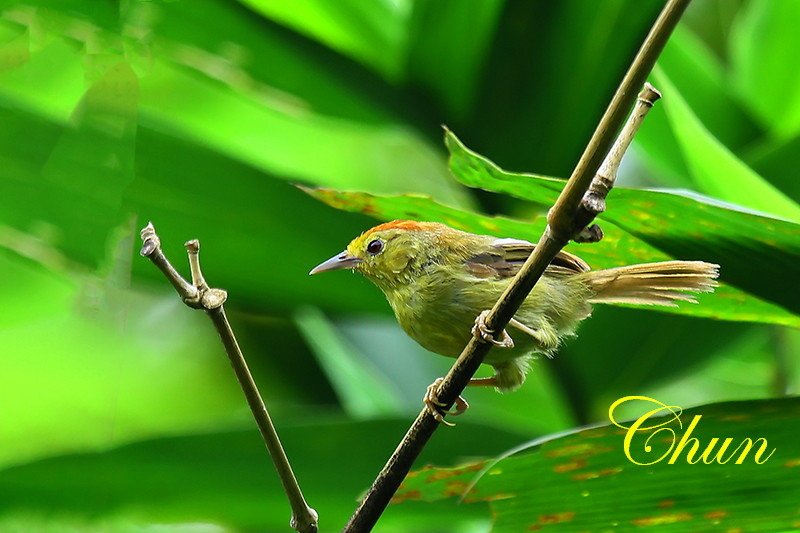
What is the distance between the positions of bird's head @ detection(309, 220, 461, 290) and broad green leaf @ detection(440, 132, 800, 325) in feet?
1.08

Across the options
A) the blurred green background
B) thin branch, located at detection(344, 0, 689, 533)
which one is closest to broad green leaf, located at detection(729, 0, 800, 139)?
the blurred green background

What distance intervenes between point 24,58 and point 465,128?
2.34ft

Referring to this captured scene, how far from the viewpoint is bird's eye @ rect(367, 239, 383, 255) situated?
1275 mm

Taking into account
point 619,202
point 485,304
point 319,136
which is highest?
point 319,136

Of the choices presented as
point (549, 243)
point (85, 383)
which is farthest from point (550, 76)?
point (85, 383)

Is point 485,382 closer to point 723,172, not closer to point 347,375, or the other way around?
point 723,172

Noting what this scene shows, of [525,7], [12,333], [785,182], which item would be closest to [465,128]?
[525,7]

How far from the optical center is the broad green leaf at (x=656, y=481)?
0.89 m

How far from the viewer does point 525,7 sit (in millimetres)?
1416

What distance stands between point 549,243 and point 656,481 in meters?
0.41

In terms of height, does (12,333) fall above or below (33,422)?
above

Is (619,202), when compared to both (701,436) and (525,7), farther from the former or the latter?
(525,7)

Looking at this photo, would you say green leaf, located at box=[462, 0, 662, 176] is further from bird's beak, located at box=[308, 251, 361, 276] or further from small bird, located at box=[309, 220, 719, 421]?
bird's beak, located at box=[308, 251, 361, 276]

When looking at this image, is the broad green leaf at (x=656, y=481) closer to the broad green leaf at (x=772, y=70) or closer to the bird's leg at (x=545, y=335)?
the bird's leg at (x=545, y=335)
